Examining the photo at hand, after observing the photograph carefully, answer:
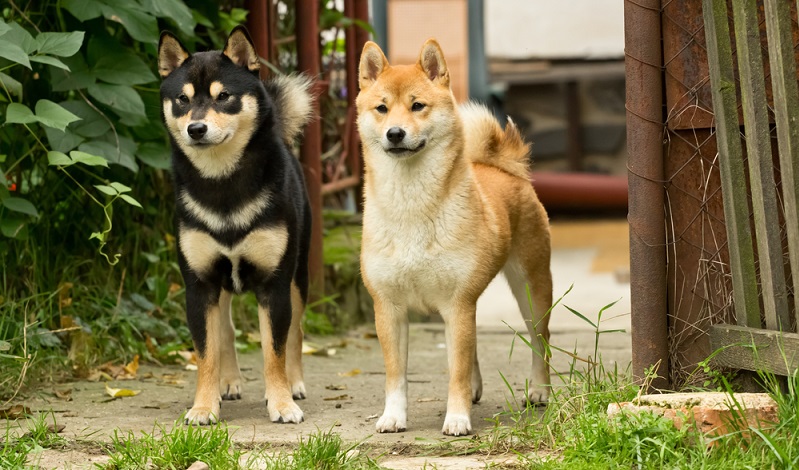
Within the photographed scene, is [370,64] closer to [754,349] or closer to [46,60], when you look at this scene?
[46,60]

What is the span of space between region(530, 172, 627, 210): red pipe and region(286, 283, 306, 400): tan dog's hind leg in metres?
8.42

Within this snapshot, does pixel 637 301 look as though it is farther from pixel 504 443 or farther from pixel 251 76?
pixel 251 76

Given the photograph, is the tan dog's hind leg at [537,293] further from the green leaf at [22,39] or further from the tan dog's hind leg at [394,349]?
the green leaf at [22,39]

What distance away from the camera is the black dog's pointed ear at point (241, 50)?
444cm

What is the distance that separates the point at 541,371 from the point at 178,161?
5.77 ft

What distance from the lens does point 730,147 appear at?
12.1ft

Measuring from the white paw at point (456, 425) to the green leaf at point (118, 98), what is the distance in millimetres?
1993

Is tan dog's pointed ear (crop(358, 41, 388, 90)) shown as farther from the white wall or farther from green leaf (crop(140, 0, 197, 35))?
the white wall

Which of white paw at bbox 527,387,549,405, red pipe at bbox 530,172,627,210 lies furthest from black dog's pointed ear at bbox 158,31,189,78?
red pipe at bbox 530,172,627,210

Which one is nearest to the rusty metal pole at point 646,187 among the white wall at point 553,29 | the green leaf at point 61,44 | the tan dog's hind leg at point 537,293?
the tan dog's hind leg at point 537,293

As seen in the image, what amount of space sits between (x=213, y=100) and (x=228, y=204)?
0.42m

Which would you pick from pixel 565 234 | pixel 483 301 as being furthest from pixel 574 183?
pixel 483 301

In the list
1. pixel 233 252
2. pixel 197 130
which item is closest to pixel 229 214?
pixel 233 252

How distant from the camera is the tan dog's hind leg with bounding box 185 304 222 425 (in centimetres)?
428
